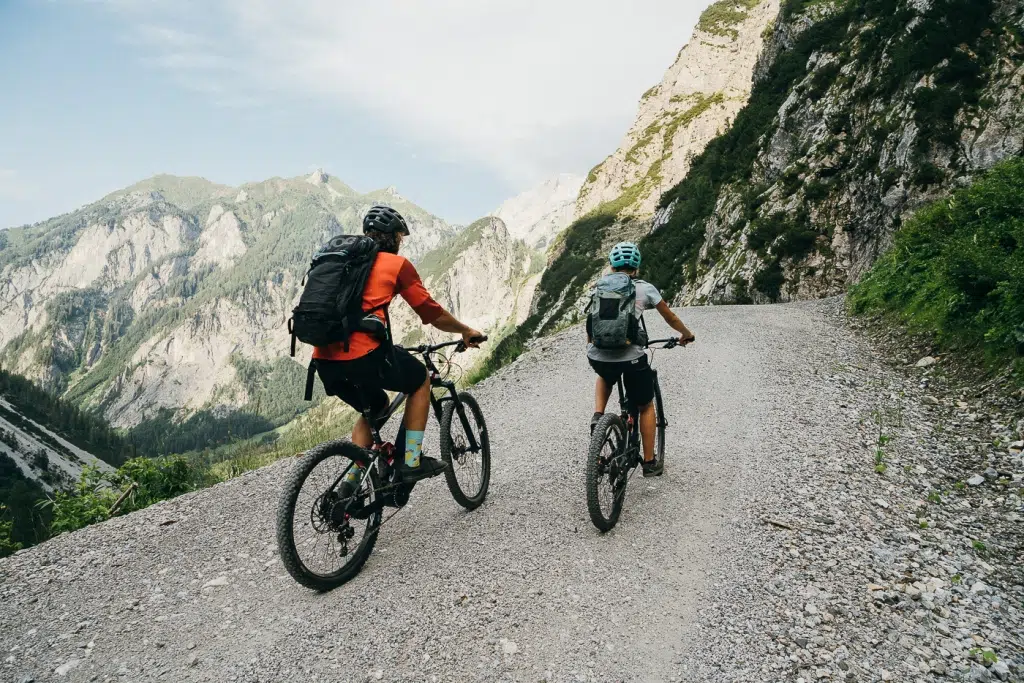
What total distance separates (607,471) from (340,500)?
266cm

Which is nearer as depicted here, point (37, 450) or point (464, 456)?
point (464, 456)

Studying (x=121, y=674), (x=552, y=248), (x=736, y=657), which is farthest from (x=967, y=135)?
(x=552, y=248)

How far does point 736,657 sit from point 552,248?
295 feet

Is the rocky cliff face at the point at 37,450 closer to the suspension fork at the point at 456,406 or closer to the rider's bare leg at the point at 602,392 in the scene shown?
the suspension fork at the point at 456,406

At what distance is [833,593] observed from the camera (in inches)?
177

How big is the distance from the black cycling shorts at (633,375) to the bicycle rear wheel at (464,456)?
153cm

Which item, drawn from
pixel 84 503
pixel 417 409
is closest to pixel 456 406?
pixel 417 409

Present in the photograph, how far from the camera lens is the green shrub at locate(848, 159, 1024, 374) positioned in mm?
8039

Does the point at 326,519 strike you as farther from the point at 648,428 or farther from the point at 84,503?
the point at 84,503

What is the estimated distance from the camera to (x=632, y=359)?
5961mm

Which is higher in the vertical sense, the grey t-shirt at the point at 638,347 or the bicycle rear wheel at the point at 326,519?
the grey t-shirt at the point at 638,347

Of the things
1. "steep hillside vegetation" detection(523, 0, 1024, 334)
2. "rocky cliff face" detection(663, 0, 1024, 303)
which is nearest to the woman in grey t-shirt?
"rocky cliff face" detection(663, 0, 1024, 303)

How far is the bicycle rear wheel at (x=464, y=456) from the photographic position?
6.10 meters

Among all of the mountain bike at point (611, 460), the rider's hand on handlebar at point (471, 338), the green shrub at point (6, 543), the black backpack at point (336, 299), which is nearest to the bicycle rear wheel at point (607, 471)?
the mountain bike at point (611, 460)
